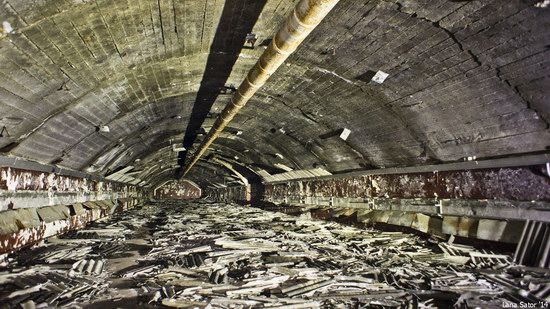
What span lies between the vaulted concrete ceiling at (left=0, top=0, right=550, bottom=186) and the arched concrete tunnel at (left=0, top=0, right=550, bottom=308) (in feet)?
0.11

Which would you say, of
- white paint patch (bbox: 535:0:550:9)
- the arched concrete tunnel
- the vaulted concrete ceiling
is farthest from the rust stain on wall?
white paint patch (bbox: 535:0:550:9)

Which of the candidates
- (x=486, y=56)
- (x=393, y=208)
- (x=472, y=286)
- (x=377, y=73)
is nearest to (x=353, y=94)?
(x=377, y=73)

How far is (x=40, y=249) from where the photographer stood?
6945 millimetres

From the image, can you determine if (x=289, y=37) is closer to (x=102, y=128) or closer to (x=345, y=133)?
(x=345, y=133)

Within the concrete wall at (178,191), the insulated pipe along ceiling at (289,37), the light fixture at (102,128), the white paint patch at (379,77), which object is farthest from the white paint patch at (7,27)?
the concrete wall at (178,191)

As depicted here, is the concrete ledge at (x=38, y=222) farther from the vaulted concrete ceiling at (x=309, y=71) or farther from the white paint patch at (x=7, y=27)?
the white paint patch at (x=7, y=27)

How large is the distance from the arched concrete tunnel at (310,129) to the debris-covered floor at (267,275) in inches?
1.6

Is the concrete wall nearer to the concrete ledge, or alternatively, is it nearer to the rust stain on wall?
the concrete ledge

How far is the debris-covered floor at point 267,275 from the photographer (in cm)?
394

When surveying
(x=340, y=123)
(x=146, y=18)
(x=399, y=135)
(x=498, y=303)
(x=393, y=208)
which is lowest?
(x=498, y=303)

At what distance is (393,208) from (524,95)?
5075 mm

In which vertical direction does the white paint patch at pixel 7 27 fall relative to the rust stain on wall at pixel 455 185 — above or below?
above

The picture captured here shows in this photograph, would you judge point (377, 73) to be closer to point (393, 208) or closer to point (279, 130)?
point (393, 208)

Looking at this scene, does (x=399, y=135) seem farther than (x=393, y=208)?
No
